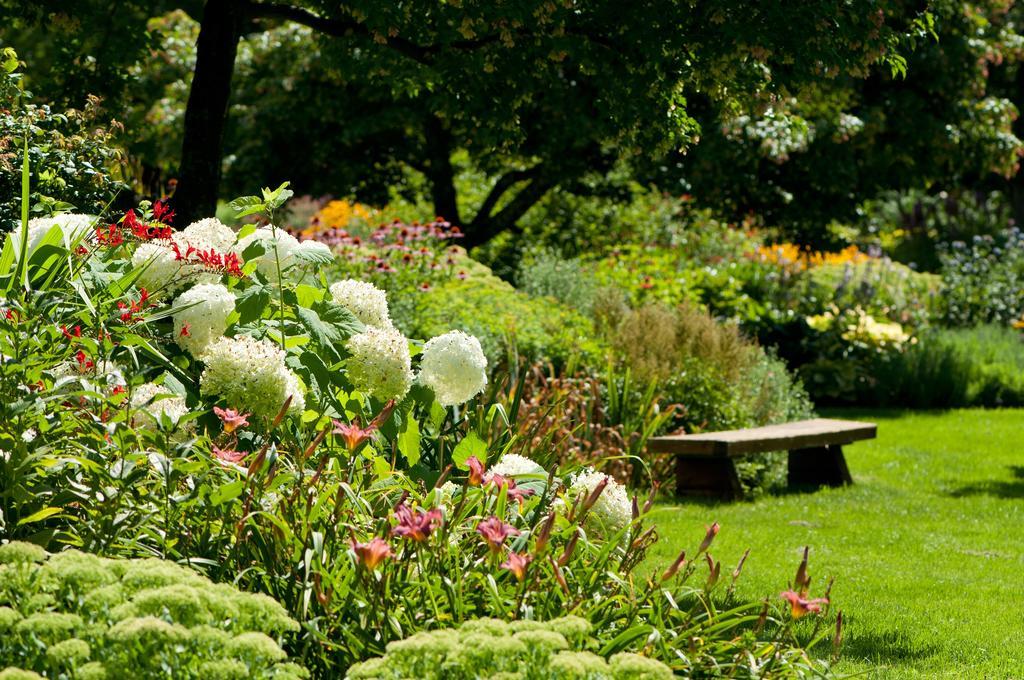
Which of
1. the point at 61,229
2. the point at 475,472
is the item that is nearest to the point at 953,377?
the point at 475,472

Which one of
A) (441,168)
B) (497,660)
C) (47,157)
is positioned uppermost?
(441,168)

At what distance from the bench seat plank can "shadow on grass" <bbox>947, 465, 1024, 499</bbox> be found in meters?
0.79

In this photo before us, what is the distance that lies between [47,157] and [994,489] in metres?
6.63

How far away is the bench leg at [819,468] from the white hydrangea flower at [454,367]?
5.47m

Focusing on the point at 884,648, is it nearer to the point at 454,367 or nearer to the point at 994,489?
the point at 454,367

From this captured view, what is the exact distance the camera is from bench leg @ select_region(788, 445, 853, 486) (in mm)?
8750

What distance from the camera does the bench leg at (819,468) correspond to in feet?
28.7

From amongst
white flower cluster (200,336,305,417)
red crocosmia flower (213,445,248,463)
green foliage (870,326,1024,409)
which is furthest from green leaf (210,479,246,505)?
green foliage (870,326,1024,409)

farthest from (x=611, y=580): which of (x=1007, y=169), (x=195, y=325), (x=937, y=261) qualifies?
(x=937, y=261)

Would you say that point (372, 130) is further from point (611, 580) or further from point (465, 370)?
point (611, 580)

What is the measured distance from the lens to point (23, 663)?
2.35 meters

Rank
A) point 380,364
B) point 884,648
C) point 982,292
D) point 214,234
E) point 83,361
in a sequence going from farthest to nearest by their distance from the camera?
point 982,292 < point 884,648 < point 214,234 < point 380,364 < point 83,361

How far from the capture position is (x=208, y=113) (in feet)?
22.8

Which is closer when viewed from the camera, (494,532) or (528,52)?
(494,532)
